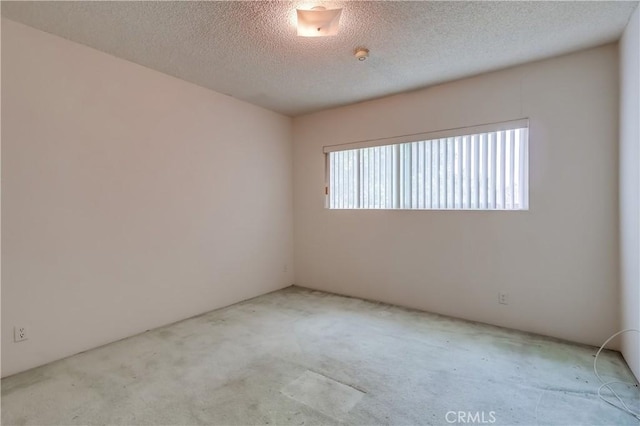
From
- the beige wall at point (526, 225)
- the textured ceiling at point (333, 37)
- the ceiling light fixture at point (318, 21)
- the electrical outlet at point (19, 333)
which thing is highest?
the textured ceiling at point (333, 37)

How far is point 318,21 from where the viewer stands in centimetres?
210

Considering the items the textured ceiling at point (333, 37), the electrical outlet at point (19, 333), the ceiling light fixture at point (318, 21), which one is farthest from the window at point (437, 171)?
the electrical outlet at point (19, 333)

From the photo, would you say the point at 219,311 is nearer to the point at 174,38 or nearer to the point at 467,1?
the point at 174,38

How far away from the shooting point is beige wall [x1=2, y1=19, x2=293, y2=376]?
232 cm

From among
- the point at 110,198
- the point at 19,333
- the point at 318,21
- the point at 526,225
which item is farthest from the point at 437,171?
the point at 19,333

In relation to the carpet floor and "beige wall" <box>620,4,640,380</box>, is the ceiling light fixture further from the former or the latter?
the carpet floor

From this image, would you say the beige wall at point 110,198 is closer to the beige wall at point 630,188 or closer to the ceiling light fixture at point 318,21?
the ceiling light fixture at point 318,21

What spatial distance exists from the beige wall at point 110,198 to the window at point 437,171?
4.31 feet

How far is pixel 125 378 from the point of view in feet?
7.21

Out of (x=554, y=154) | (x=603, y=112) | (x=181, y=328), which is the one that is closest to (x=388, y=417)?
(x=181, y=328)

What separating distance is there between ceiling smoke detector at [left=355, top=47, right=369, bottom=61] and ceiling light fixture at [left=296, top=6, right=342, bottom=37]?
0.52 m

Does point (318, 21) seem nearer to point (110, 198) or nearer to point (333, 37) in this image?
point (333, 37)

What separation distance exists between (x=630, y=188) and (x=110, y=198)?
4.07m

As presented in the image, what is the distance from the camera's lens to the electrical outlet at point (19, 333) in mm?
2285
